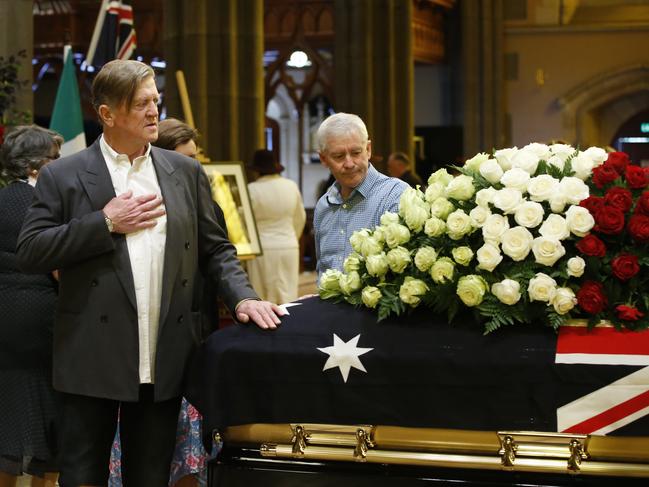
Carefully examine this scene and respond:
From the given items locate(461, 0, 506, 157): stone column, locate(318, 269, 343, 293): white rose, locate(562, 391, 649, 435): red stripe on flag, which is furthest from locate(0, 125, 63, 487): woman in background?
locate(461, 0, 506, 157): stone column

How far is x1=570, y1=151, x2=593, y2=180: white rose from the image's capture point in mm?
3164

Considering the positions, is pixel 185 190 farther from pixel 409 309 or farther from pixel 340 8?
pixel 340 8

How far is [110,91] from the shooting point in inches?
126

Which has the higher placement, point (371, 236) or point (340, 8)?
point (340, 8)

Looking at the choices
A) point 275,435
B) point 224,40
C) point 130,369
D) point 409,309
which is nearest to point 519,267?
point 409,309

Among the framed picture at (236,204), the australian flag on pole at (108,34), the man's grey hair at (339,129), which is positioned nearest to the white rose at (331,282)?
the man's grey hair at (339,129)

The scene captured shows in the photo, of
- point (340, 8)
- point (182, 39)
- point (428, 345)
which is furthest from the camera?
point (340, 8)

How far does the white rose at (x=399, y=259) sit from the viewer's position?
10.3 feet

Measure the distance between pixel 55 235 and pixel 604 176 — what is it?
1.54 m

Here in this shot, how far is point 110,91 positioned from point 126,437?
3.38 ft

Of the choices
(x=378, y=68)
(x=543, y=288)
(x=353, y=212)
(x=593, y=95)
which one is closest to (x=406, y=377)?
(x=543, y=288)

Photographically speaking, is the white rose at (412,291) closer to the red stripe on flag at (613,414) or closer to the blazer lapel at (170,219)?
the red stripe on flag at (613,414)

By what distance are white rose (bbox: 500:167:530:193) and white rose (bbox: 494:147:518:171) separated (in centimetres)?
A: 10

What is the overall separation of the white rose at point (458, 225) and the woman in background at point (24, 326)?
1970 millimetres
